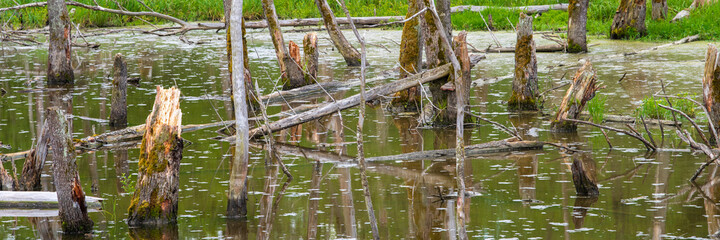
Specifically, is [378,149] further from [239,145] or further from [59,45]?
Result: [59,45]

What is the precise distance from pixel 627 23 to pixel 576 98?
10.1 meters

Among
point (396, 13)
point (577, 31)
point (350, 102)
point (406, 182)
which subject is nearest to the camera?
point (406, 182)

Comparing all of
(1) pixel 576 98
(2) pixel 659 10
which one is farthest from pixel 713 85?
(2) pixel 659 10

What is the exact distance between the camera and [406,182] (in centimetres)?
760

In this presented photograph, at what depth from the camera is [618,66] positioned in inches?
618

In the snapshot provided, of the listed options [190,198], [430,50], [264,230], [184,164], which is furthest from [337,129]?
[264,230]

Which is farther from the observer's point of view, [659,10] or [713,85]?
[659,10]

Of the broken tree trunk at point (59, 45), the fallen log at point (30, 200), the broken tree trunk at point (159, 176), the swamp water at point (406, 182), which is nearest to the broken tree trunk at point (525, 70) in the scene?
the swamp water at point (406, 182)

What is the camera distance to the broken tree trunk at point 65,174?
5.71m

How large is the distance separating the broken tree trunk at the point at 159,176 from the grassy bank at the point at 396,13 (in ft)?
44.3

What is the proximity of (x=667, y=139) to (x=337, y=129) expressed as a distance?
4.12m

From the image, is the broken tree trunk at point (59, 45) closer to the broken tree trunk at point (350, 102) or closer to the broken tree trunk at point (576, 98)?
the broken tree trunk at point (350, 102)

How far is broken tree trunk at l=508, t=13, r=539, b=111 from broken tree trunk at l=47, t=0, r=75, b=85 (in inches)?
323

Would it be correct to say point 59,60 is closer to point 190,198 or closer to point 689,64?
point 190,198
